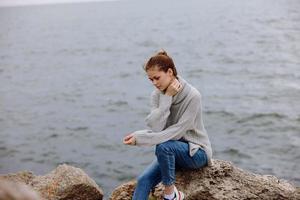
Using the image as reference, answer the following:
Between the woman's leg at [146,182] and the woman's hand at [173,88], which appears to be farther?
the woman's leg at [146,182]

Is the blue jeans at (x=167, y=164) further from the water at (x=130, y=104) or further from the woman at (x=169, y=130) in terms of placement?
the water at (x=130, y=104)

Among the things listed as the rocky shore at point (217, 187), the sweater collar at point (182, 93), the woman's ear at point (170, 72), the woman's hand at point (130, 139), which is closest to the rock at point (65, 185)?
the rocky shore at point (217, 187)

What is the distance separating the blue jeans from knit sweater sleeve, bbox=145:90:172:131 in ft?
0.75

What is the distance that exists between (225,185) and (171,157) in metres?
0.96

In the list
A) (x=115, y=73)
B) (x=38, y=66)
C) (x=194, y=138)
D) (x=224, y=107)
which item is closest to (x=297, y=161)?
(x=224, y=107)

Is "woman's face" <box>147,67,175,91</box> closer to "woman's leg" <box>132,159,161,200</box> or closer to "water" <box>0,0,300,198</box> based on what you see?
"woman's leg" <box>132,159,161,200</box>

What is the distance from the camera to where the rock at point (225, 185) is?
5941 millimetres

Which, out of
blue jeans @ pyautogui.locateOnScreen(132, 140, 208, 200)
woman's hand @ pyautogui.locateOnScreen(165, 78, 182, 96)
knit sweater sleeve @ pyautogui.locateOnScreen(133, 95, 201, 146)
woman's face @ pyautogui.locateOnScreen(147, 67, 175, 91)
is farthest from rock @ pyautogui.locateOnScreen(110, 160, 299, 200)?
woman's face @ pyautogui.locateOnScreen(147, 67, 175, 91)

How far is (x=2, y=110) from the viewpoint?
2358 cm

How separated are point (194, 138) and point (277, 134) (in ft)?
38.2

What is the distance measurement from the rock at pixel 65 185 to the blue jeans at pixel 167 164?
1216mm

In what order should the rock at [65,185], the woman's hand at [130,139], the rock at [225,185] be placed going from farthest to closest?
the rock at [65,185] → the rock at [225,185] → the woman's hand at [130,139]

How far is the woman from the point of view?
5.41 metres

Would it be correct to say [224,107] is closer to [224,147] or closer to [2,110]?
[224,147]
